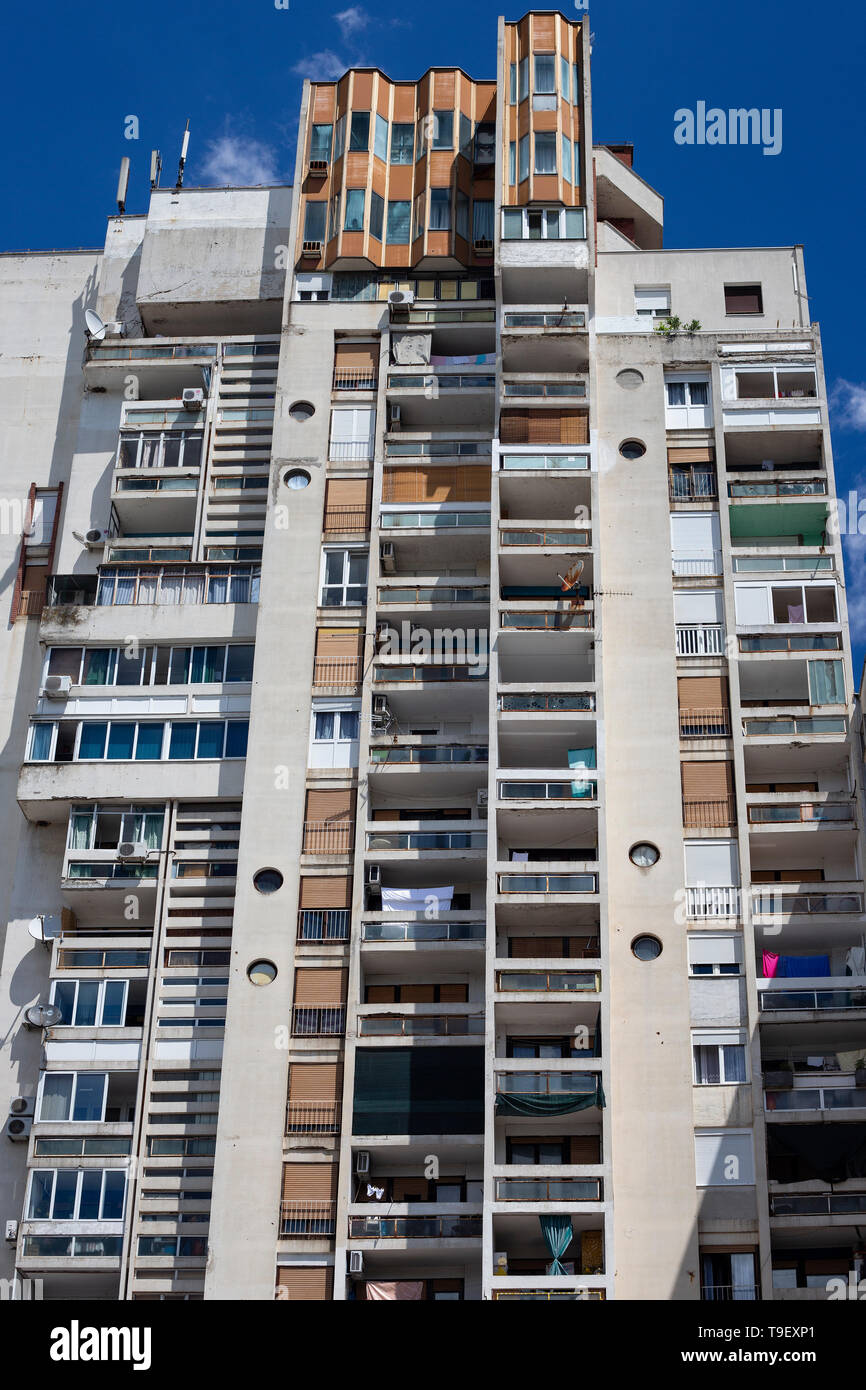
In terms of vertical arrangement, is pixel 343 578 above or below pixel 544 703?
above

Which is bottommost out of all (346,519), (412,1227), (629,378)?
(412,1227)

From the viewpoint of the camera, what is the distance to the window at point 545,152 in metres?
64.6

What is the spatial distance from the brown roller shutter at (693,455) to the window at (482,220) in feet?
40.1

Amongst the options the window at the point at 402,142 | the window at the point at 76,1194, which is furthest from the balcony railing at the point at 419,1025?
the window at the point at 402,142

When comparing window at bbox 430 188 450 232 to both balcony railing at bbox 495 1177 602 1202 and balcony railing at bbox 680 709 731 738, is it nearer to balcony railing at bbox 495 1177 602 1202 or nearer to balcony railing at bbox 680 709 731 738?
balcony railing at bbox 680 709 731 738

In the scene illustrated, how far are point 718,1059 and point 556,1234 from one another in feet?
23.3

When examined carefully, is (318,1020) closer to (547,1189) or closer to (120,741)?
(547,1189)

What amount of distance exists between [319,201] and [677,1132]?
1485 inches

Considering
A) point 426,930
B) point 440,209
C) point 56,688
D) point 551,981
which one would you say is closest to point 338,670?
point 56,688

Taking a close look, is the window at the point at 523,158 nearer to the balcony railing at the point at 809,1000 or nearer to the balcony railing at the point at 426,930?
the balcony railing at the point at 426,930

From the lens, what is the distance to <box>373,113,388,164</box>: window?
6706 cm

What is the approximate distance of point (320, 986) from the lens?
51.0 metres

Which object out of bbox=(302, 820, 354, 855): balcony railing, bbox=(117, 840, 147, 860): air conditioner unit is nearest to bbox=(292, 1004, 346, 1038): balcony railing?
bbox=(302, 820, 354, 855): balcony railing
